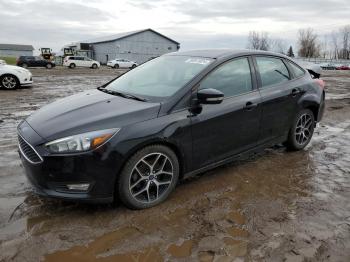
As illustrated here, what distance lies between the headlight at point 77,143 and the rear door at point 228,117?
3.62 ft

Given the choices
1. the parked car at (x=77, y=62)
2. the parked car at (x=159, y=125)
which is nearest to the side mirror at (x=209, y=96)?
the parked car at (x=159, y=125)

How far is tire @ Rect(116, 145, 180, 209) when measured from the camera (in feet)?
11.5

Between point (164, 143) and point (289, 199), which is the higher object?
point (164, 143)

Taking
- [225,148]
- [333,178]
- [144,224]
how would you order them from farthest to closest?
[333,178]
[225,148]
[144,224]

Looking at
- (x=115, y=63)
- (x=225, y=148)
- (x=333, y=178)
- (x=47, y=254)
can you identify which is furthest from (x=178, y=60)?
(x=115, y=63)

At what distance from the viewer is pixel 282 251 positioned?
303 cm

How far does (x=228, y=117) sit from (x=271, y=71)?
130cm

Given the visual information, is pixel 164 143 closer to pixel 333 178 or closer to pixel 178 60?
pixel 178 60

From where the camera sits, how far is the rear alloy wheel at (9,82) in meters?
Result: 13.4

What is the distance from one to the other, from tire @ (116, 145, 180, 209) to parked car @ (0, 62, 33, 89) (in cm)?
1161

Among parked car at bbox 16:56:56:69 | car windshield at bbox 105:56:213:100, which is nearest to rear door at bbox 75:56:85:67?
parked car at bbox 16:56:56:69

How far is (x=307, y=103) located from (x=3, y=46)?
376 ft

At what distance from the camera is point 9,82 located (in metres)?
13.5

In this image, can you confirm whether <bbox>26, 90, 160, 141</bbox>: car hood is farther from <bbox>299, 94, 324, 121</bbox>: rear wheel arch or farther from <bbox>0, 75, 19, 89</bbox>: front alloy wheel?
<bbox>0, 75, 19, 89</bbox>: front alloy wheel
